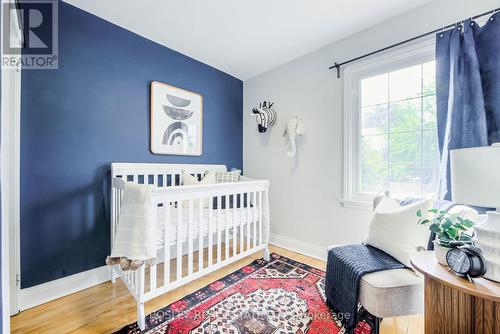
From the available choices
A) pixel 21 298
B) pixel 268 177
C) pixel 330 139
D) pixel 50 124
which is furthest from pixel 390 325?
pixel 50 124

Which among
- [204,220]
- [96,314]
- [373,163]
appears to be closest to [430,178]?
[373,163]

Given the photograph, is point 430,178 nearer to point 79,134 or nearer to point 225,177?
point 225,177

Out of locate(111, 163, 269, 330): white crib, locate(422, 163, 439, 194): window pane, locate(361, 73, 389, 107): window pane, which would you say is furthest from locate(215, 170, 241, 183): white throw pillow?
locate(422, 163, 439, 194): window pane

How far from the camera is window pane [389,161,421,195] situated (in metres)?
1.80

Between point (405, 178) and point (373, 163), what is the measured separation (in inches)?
11.3

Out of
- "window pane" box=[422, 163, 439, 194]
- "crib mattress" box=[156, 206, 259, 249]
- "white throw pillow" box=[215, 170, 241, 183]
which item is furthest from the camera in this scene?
"white throw pillow" box=[215, 170, 241, 183]

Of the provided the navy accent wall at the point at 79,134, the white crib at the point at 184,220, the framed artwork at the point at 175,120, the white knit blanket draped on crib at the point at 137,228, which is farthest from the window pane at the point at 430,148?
the navy accent wall at the point at 79,134

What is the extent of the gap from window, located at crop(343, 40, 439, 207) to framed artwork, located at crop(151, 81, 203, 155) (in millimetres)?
1668

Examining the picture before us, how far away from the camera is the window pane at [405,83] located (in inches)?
71.1

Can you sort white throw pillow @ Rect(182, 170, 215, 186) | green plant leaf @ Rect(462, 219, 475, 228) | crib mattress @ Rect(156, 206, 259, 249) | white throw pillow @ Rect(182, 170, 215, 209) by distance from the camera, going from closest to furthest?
green plant leaf @ Rect(462, 219, 475, 228) < crib mattress @ Rect(156, 206, 259, 249) < white throw pillow @ Rect(182, 170, 215, 209) < white throw pillow @ Rect(182, 170, 215, 186)

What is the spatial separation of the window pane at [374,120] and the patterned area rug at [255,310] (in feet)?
4.70

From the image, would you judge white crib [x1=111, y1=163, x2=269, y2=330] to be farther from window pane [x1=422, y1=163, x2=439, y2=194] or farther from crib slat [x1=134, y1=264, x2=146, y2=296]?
window pane [x1=422, y1=163, x2=439, y2=194]

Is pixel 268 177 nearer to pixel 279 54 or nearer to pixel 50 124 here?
pixel 279 54

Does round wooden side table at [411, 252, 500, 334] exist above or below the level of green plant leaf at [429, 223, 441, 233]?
below
